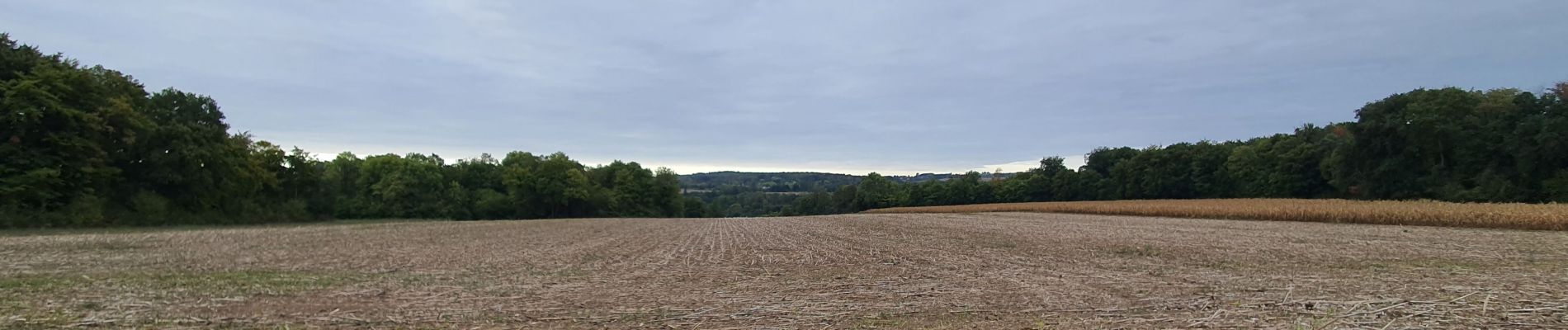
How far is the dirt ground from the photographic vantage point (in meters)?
6.84

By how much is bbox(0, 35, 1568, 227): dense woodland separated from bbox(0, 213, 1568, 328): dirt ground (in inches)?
742

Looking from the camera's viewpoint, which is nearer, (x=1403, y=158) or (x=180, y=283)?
(x=180, y=283)

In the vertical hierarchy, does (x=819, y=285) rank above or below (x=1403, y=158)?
below

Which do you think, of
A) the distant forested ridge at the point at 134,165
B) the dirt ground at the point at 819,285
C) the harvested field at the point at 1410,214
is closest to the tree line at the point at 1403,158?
the harvested field at the point at 1410,214

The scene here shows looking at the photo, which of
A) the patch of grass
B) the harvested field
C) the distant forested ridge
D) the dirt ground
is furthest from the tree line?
the distant forested ridge

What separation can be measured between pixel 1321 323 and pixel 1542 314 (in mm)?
1957

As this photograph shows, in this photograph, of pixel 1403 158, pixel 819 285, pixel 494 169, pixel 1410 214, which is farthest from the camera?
pixel 494 169

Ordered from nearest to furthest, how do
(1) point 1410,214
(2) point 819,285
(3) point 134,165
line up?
(2) point 819,285 → (1) point 1410,214 → (3) point 134,165

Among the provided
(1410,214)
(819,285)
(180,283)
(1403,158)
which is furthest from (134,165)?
(1403,158)

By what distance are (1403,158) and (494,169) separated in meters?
94.5

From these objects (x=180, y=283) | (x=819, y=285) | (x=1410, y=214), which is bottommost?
(x=819, y=285)

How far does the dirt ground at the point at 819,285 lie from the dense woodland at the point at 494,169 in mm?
18835

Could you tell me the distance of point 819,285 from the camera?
980 centimetres

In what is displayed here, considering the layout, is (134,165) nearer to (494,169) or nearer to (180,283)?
(180,283)
